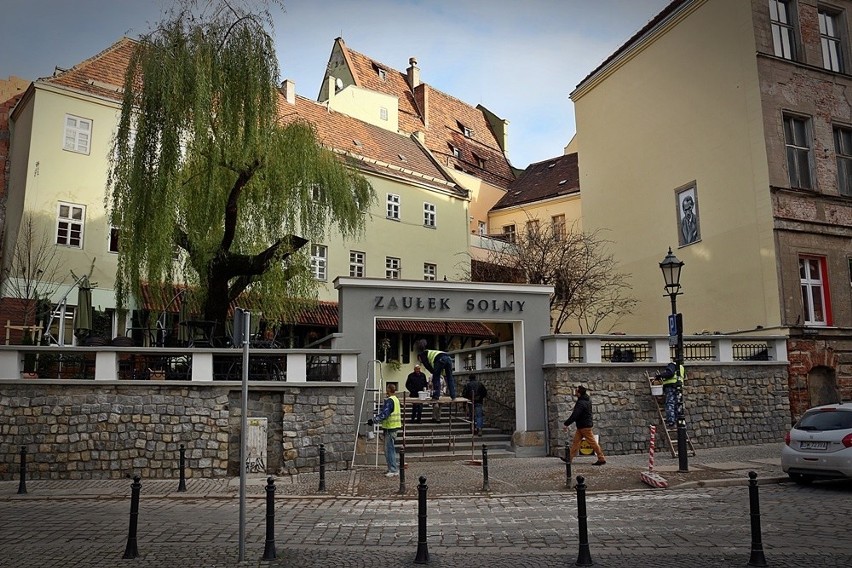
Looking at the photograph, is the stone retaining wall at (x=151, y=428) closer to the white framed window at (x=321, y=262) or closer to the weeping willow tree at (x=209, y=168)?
the weeping willow tree at (x=209, y=168)

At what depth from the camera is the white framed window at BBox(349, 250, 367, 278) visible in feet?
100

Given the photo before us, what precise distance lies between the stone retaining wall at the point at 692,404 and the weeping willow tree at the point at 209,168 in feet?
26.2

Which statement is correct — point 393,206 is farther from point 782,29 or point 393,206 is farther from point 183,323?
point 183,323

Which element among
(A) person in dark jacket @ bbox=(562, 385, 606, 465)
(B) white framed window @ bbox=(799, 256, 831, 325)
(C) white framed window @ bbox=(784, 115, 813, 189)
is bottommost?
(A) person in dark jacket @ bbox=(562, 385, 606, 465)

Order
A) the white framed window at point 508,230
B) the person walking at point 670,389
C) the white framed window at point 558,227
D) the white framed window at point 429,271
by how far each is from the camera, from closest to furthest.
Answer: the person walking at point 670,389
the white framed window at point 558,227
the white framed window at point 429,271
the white framed window at point 508,230

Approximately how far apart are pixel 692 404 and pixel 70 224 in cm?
2015

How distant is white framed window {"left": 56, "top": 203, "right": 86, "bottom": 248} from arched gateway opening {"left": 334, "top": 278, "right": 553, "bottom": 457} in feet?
36.3

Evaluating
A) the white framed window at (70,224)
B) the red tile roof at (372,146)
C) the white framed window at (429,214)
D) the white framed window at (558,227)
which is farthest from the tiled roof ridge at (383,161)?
the white framed window at (70,224)

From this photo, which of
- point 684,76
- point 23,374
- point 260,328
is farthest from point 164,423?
point 684,76

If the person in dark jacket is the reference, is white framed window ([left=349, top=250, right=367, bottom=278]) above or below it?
above

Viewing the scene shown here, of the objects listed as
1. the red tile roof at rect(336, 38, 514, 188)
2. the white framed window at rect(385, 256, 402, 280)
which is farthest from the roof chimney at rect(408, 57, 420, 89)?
the white framed window at rect(385, 256, 402, 280)

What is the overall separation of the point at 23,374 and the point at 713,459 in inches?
617

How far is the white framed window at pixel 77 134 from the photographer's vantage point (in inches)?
938

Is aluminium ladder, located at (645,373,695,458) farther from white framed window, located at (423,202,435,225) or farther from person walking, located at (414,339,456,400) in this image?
white framed window, located at (423,202,435,225)
